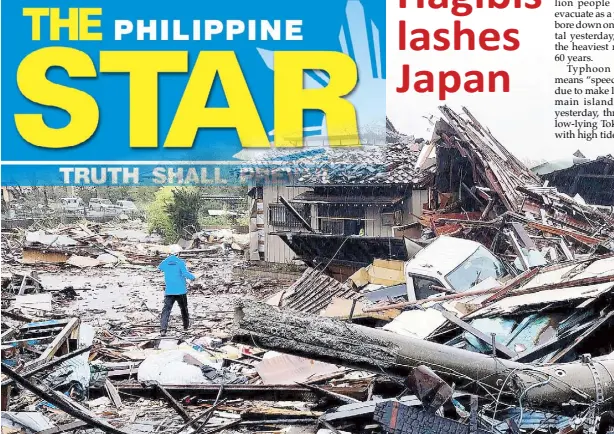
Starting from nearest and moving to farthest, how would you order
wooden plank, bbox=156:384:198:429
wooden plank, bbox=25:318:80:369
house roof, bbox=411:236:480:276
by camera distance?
wooden plank, bbox=156:384:198:429, wooden plank, bbox=25:318:80:369, house roof, bbox=411:236:480:276

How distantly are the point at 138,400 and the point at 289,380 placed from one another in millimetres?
1181

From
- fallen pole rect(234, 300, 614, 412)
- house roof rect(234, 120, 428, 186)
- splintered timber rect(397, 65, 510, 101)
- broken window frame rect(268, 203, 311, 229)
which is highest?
splintered timber rect(397, 65, 510, 101)

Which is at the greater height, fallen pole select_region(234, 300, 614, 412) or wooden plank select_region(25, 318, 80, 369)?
fallen pole select_region(234, 300, 614, 412)

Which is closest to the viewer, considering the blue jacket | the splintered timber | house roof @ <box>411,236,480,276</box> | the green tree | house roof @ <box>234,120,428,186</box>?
the splintered timber

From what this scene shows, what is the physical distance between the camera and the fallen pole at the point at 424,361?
11.2 ft

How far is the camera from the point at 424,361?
3514 mm

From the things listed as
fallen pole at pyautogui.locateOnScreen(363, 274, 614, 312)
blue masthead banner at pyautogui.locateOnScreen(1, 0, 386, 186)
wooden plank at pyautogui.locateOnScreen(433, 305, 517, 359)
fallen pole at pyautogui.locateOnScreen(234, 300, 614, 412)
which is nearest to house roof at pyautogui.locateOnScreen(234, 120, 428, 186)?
blue masthead banner at pyautogui.locateOnScreen(1, 0, 386, 186)

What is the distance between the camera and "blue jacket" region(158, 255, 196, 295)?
639 cm

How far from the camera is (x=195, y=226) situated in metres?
6.70

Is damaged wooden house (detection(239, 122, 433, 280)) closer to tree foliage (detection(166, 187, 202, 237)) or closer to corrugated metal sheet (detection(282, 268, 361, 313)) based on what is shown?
corrugated metal sheet (detection(282, 268, 361, 313))

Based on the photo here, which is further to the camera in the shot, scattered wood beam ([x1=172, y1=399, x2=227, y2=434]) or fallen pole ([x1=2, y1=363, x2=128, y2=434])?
scattered wood beam ([x1=172, y1=399, x2=227, y2=434])

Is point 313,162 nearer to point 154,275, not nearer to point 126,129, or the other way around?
point 126,129

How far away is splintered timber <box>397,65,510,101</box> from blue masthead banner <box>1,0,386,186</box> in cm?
23

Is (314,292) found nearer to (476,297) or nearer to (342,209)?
(342,209)
